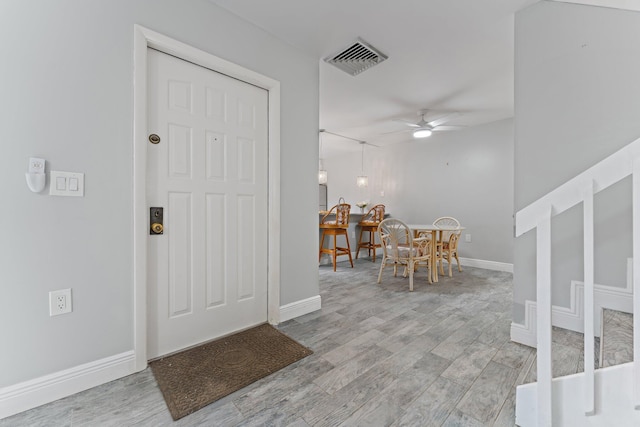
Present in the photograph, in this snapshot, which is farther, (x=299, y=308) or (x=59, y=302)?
(x=299, y=308)

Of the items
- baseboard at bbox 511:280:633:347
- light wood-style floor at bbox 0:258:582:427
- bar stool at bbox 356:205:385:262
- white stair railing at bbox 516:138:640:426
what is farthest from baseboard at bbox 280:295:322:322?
Answer: bar stool at bbox 356:205:385:262

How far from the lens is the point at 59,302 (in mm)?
1345

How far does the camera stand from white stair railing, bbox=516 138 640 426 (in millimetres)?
914

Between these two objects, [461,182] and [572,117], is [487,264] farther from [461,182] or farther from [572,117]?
[572,117]

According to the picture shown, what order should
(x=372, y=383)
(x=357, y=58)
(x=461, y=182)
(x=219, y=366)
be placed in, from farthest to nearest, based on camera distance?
(x=461, y=182) → (x=357, y=58) → (x=219, y=366) → (x=372, y=383)

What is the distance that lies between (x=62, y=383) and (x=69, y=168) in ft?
3.65

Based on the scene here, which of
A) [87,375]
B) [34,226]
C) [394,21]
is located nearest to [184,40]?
[34,226]

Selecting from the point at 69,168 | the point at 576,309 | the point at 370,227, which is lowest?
the point at 576,309

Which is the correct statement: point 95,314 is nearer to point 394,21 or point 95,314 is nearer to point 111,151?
point 111,151

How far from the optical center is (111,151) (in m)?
1.49

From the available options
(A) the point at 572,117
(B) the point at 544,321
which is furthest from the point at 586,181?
(A) the point at 572,117

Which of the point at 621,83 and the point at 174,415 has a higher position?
the point at 621,83

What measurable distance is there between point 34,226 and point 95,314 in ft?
1.79

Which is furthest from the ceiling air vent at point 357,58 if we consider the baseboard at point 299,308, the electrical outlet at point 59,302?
the electrical outlet at point 59,302
